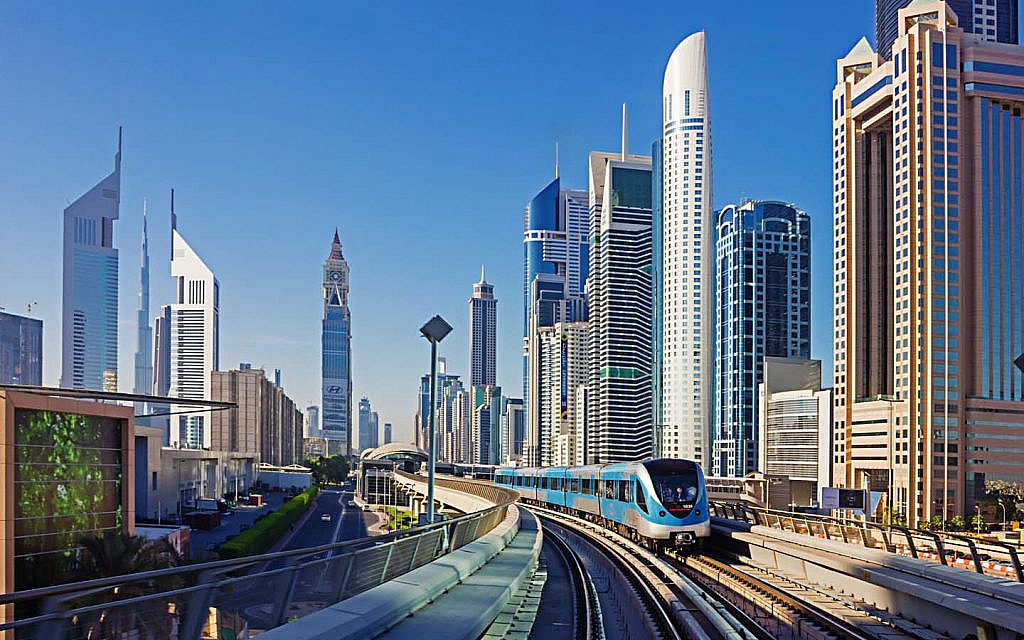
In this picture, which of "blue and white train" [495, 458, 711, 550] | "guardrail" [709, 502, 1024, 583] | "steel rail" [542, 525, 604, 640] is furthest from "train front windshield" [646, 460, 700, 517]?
"steel rail" [542, 525, 604, 640]

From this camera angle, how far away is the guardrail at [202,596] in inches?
190

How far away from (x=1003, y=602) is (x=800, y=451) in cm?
10681

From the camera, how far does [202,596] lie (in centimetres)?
593

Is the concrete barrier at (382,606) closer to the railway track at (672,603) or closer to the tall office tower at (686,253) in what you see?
the railway track at (672,603)

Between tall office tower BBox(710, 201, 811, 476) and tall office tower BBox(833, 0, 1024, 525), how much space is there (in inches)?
2652

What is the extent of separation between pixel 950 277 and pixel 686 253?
299 feet

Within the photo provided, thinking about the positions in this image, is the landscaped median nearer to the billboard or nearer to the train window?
the train window

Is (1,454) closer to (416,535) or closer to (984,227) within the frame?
(416,535)

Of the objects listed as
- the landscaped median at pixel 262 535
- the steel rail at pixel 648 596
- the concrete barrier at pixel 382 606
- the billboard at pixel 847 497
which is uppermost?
the concrete barrier at pixel 382 606

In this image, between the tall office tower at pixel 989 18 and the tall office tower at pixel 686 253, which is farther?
the tall office tower at pixel 686 253

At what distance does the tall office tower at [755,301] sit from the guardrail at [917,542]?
141 m

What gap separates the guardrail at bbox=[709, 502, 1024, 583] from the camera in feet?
58.6

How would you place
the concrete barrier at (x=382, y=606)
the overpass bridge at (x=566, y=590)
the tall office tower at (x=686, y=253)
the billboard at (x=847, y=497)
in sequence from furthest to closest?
the tall office tower at (x=686, y=253) → the billboard at (x=847, y=497) → the concrete barrier at (x=382, y=606) → the overpass bridge at (x=566, y=590)

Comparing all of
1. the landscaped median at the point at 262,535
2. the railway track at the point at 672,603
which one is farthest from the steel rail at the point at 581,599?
the landscaped median at the point at 262,535
